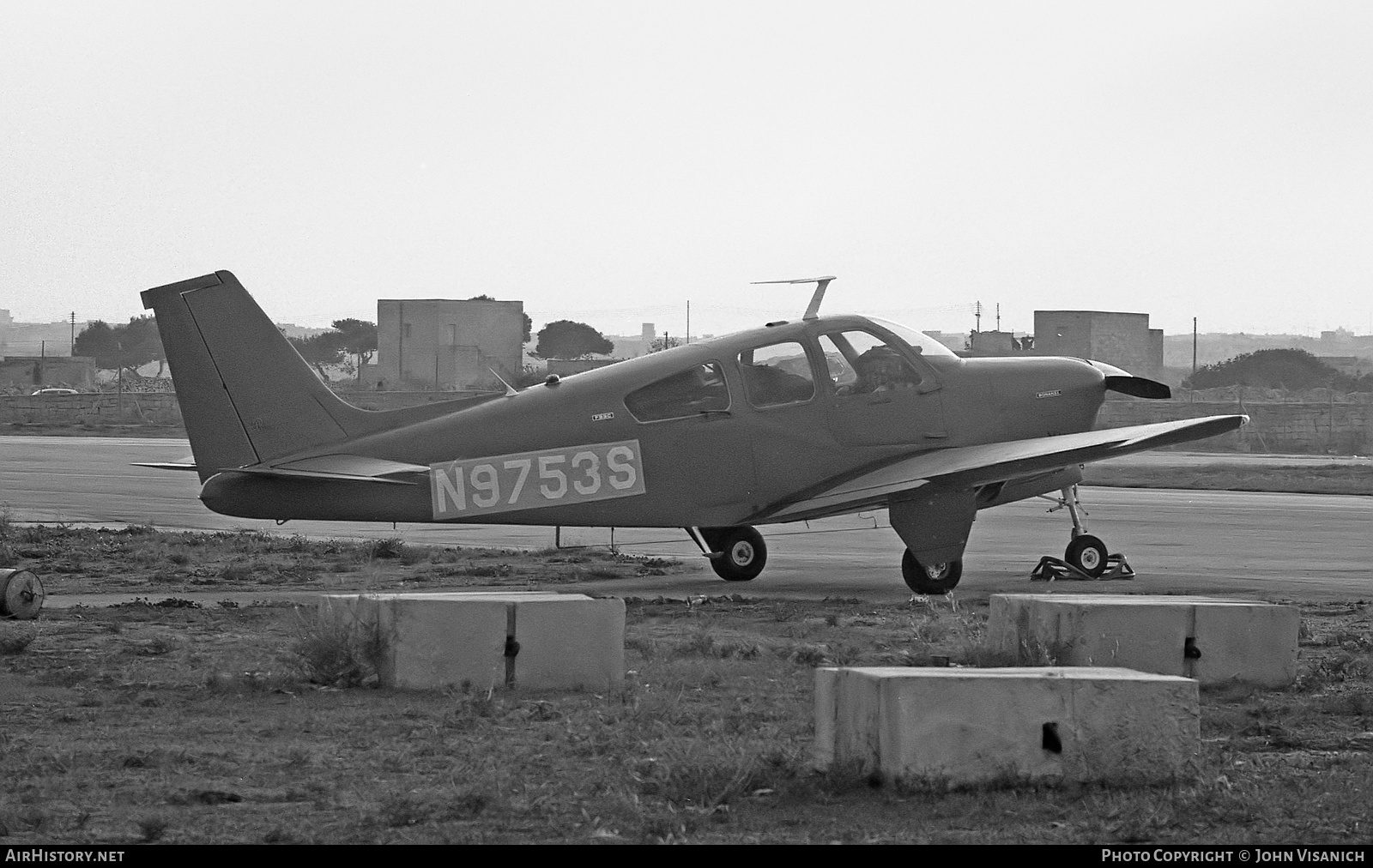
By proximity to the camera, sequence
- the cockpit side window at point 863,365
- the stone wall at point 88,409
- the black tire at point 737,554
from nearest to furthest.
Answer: the cockpit side window at point 863,365 → the black tire at point 737,554 → the stone wall at point 88,409

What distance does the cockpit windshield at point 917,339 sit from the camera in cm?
1591

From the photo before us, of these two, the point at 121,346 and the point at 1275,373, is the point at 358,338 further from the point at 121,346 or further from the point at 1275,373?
the point at 1275,373

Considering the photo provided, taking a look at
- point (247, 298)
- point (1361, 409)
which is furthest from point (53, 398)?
point (247, 298)

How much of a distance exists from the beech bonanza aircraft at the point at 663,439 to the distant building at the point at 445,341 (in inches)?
3860

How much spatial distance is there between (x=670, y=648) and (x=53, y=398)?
279ft

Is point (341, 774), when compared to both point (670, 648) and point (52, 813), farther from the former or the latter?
point (670, 648)

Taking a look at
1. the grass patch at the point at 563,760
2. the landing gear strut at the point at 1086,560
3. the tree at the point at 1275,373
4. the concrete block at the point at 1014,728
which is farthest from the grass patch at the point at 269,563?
the tree at the point at 1275,373

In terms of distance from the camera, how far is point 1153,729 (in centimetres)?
670

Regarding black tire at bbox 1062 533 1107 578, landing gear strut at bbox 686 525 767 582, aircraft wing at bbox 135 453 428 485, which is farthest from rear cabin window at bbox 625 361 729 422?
black tire at bbox 1062 533 1107 578

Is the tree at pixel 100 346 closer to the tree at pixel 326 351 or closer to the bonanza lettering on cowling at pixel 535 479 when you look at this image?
the tree at pixel 326 351

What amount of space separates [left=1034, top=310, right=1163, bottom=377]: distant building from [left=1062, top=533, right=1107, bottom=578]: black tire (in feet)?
321

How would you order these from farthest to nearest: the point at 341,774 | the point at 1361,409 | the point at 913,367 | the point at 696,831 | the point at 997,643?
the point at 1361,409 → the point at 913,367 → the point at 997,643 → the point at 341,774 → the point at 696,831

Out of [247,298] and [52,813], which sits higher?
[247,298]

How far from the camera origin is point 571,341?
148500 mm
